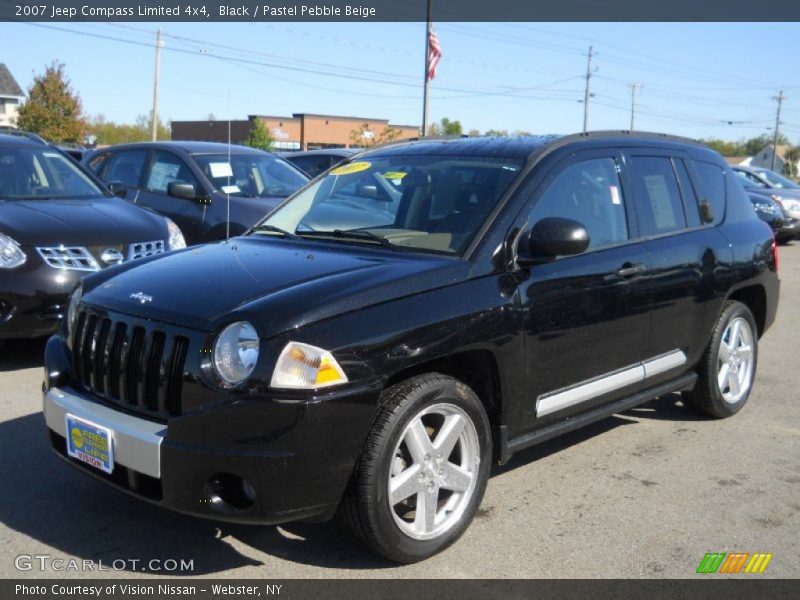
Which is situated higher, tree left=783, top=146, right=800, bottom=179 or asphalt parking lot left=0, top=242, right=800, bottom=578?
tree left=783, top=146, right=800, bottom=179

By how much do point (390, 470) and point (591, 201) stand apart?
6.61 ft

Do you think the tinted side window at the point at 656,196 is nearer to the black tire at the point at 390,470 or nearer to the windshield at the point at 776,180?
the black tire at the point at 390,470

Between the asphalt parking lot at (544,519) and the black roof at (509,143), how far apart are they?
1.75 metres

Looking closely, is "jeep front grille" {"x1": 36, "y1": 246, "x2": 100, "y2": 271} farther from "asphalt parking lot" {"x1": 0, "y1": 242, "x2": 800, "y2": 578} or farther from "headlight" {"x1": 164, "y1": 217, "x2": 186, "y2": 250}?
"asphalt parking lot" {"x1": 0, "y1": 242, "x2": 800, "y2": 578}

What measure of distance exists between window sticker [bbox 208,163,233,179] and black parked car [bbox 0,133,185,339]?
1609mm

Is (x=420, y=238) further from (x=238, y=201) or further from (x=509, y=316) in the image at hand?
(x=238, y=201)

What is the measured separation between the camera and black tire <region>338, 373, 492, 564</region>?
338 centimetres

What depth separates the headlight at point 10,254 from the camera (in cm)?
641

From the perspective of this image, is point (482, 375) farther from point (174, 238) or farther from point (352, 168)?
point (174, 238)

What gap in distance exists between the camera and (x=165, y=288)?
3.74 meters

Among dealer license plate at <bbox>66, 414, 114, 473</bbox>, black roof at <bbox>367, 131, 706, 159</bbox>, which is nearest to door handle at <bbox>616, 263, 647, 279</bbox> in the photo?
black roof at <bbox>367, 131, 706, 159</bbox>

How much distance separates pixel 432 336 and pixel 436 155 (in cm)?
149

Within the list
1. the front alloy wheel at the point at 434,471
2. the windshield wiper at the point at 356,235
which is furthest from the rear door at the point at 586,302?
the windshield wiper at the point at 356,235

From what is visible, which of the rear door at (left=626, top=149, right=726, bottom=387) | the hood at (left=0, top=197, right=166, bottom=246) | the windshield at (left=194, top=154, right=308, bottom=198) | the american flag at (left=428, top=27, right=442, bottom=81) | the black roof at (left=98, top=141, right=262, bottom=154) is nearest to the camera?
the rear door at (left=626, top=149, right=726, bottom=387)
